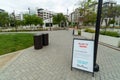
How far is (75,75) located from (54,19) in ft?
143

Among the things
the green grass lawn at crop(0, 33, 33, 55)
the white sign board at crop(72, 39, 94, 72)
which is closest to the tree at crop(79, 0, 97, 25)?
the green grass lawn at crop(0, 33, 33, 55)

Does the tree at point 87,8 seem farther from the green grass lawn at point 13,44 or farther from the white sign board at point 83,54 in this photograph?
the white sign board at point 83,54

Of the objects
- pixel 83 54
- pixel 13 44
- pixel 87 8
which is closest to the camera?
pixel 83 54

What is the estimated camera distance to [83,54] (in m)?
4.18

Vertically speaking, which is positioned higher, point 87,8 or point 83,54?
point 87,8

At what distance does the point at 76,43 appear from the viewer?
436 centimetres

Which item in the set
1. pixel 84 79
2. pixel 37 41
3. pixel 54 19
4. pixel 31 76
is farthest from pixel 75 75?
pixel 54 19

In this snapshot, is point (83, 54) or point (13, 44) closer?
point (83, 54)

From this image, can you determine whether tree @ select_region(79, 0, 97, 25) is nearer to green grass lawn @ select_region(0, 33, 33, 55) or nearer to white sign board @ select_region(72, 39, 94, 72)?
green grass lawn @ select_region(0, 33, 33, 55)

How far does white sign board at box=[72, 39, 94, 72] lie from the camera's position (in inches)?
157

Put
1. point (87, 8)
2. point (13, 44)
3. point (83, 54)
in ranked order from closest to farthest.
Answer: point (83, 54), point (13, 44), point (87, 8)

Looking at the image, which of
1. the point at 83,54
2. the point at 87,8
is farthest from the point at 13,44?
the point at 87,8

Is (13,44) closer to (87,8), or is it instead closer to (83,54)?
(83,54)

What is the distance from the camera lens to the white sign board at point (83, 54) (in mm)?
3998
